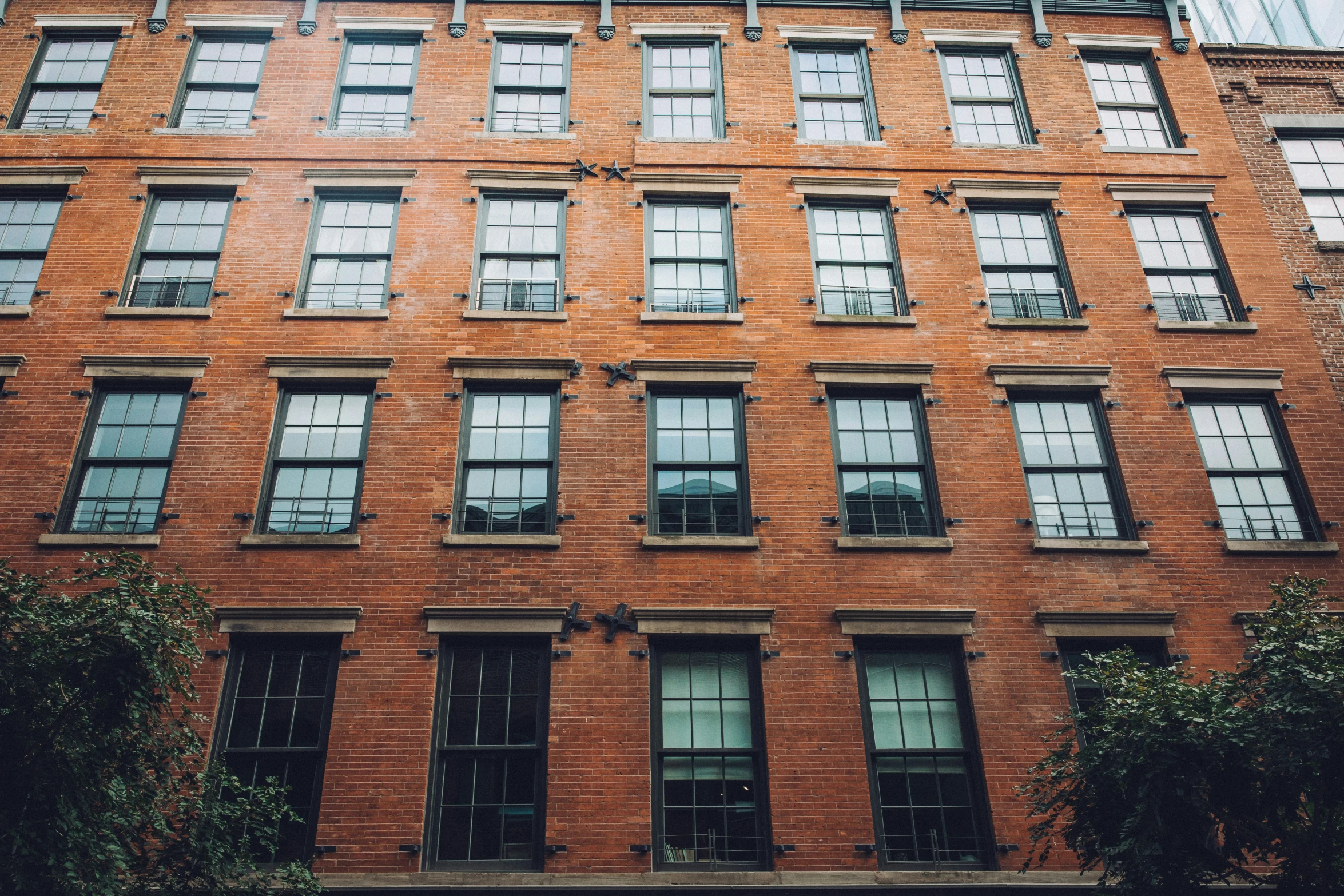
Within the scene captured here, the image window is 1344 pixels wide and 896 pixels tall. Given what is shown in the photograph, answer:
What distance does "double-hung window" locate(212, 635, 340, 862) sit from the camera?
9.88 meters

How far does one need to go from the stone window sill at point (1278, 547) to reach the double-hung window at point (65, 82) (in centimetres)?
1782

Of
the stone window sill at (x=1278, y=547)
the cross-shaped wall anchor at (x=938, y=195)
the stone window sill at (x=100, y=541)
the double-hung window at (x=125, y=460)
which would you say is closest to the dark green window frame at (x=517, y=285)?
the double-hung window at (x=125, y=460)

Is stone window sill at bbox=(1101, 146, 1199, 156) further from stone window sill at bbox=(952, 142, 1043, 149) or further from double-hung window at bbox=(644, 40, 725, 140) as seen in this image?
double-hung window at bbox=(644, 40, 725, 140)

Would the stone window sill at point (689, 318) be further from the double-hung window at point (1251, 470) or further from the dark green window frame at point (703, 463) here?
the double-hung window at point (1251, 470)

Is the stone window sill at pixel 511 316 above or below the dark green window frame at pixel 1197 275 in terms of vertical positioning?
below

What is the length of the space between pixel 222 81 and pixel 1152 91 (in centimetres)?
1554

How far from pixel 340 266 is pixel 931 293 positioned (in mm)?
8626

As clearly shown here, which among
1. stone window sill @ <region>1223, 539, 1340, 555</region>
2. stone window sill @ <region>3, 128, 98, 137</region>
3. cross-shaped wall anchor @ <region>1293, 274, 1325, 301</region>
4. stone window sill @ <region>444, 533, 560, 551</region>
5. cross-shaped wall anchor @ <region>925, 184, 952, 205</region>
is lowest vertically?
stone window sill @ <region>1223, 539, 1340, 555</region>

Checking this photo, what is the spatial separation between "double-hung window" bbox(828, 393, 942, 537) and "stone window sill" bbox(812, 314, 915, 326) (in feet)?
3.55

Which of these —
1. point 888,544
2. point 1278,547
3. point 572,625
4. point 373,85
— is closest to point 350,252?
point 373,85

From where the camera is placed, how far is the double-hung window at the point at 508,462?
11.5 metres

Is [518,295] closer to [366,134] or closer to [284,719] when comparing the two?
[366,134]

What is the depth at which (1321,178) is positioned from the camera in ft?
48.8

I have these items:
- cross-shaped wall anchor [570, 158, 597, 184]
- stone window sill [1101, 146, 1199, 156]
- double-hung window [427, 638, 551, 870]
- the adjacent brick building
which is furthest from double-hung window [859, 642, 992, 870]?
stone window sill [1101, 146, 1199, 156]
